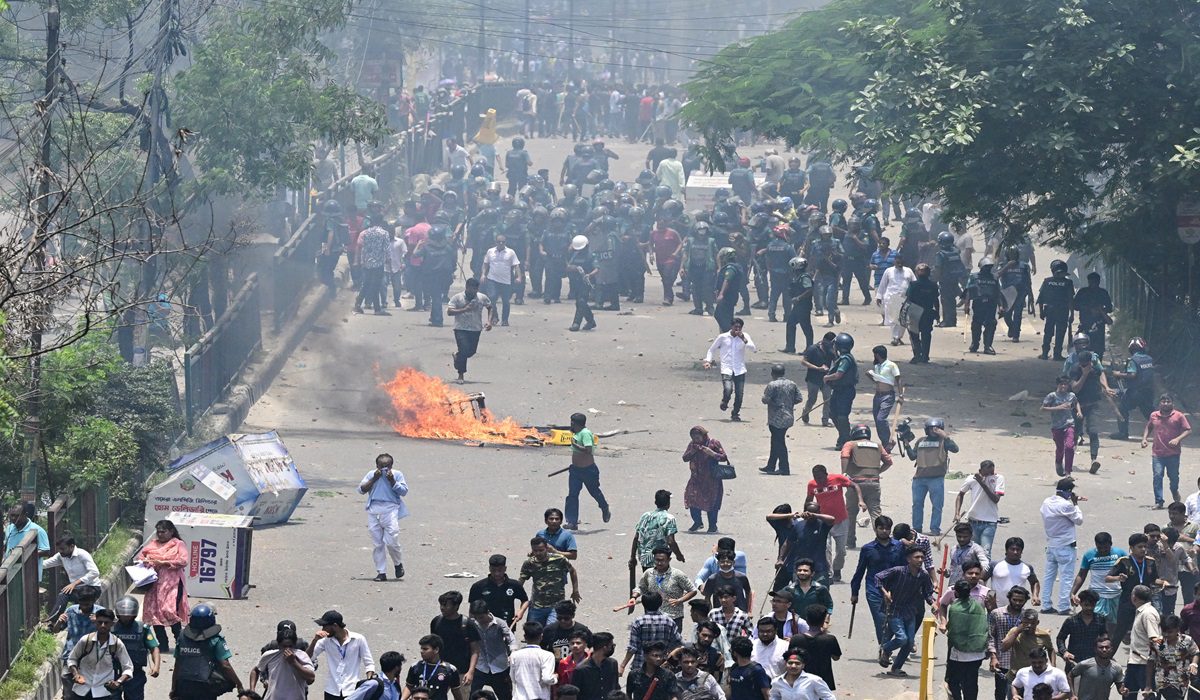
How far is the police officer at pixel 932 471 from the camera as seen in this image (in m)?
17.8

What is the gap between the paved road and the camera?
16.3 metres

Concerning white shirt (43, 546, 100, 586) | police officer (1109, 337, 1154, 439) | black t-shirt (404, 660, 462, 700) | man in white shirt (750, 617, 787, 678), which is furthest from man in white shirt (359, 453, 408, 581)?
police officer (1109, 337, 1154, 439)

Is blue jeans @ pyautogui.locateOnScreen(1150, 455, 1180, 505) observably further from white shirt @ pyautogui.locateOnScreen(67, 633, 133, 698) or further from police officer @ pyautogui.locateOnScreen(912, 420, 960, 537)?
white shirt @ pyautogui.locateOnScreen(67, 633, 133, 698)

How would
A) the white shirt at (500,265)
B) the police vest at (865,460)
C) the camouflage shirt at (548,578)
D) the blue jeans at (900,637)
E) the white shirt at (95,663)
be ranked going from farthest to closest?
the white shirt at (500,265) → the police vest at (865,460) → the blue jeans at (900,637) → the camouflage shirt at (548,578) → the white shirt at (95,663)

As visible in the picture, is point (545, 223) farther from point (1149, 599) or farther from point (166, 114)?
point (1149, 599)

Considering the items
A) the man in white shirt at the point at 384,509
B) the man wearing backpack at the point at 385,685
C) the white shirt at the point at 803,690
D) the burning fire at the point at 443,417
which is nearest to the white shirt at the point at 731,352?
the burning fire at the point at 443,417

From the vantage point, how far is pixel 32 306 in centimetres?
1234

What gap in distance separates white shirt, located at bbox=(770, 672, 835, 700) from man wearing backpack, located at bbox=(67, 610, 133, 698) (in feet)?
13.1

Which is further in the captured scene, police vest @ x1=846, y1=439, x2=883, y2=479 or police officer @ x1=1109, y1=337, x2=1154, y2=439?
police officer @ x1=1109, y1=337, x2=1154, y2=439

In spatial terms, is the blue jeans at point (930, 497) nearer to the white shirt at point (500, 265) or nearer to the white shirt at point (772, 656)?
the white shirt at point (772, 656)

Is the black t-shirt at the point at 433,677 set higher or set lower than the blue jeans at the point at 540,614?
higher

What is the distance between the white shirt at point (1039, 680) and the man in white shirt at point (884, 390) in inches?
355

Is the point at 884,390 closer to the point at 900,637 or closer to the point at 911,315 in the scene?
the point at 911,315

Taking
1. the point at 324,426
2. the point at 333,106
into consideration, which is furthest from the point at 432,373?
the point at 333,106
